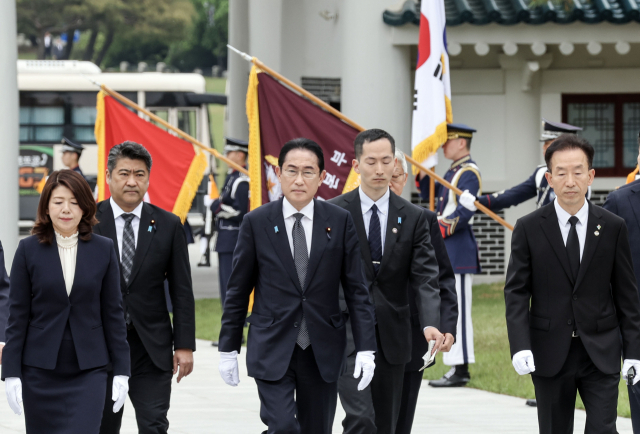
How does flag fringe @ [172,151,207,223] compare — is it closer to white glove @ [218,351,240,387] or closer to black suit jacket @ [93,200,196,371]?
black suit jacket @ [93,200,196,371]

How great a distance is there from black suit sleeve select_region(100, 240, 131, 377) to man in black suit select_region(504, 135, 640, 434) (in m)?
1.87

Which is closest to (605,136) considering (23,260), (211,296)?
(211,296)

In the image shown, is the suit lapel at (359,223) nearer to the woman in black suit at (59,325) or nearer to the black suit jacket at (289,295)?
the black suit jacket at (289,295)

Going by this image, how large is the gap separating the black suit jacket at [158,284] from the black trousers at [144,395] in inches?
3.0

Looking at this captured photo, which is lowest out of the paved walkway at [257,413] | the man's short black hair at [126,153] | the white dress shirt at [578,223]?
the paved walkway at [257,413]

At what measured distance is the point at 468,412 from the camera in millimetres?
8352

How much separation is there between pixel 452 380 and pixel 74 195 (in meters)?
5.25

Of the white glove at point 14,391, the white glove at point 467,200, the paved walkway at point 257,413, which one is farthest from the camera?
the white glove at point 467,200

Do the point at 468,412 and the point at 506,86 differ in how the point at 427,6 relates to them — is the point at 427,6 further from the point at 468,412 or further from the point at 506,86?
the point at 506,86

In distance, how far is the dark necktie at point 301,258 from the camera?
17.3 ft

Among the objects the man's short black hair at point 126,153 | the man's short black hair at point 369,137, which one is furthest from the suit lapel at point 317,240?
the man's short black hair at point 126,153

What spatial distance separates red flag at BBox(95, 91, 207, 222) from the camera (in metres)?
11.5

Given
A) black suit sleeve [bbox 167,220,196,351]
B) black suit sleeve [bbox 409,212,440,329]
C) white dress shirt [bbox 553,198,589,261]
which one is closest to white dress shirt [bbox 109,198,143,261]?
black suit sleeve [bbox 167,220,196,351]

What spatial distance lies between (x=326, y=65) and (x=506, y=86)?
277 cm
